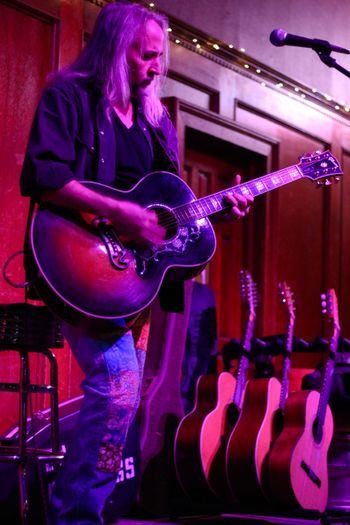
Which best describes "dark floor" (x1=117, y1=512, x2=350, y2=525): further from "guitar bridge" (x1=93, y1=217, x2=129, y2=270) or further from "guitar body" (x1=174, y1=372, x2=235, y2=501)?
"guitar bridge" (x1=93, y1=217, x2=129, y2=270)

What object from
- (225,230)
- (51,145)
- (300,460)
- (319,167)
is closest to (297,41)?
(319,167)

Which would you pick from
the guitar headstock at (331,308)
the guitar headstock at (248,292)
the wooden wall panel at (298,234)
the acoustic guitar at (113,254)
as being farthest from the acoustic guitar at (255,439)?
the wooden wall panel at (298,234)

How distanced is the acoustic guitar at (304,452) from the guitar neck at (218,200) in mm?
1345

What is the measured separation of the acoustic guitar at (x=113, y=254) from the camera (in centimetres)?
230

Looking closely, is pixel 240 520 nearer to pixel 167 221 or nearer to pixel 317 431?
pixel 317 431

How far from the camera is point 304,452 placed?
379cm

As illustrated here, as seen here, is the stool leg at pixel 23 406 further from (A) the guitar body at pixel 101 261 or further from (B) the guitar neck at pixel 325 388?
(B) the guitar neck at pixel 325 388

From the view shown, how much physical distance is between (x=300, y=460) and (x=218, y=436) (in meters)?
0.41

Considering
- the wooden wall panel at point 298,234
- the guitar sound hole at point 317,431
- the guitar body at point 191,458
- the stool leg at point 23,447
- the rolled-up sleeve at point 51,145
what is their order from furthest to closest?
the wooden wall panel at point 298,234 < the guitar sound hole at point 317,431 < the guitar body at point 191,458 < the stool leg at point 23,447 < the rolled-up sleeve at point 51,145

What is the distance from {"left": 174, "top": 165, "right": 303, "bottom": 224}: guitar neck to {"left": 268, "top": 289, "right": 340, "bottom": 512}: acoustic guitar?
4.41ft

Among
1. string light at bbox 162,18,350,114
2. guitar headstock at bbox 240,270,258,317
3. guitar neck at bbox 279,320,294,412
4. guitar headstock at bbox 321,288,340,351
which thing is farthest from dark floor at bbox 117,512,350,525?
string light at bbox 162,18,350,114

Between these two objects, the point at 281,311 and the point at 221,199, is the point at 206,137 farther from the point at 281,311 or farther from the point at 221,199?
the point at 221,199

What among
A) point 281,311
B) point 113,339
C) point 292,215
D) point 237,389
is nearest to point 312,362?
point 281,311

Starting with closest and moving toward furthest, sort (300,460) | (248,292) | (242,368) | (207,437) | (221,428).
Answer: (300,460), (207,437), (221,428), (242,368), (248,292)
